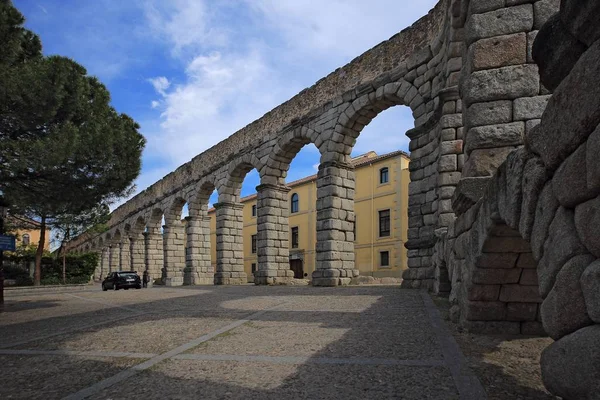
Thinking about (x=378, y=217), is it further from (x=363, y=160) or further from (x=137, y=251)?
(x=137, y=251)

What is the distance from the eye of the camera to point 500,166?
10.2 feet

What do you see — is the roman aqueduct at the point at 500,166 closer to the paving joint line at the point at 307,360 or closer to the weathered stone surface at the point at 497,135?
the weathered stone surface at the point at 497,135

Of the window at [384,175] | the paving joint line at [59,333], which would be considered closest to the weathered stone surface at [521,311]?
the paving joint line at [59,333]

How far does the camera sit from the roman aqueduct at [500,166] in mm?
1923

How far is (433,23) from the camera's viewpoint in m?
11.7

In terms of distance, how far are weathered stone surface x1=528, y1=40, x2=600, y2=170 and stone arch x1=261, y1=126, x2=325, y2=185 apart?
14.4 metres

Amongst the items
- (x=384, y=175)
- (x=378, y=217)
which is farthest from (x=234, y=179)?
(x=384, y=175)

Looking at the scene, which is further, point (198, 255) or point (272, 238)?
point (198, 255)

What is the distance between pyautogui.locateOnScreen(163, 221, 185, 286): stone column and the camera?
2528cm

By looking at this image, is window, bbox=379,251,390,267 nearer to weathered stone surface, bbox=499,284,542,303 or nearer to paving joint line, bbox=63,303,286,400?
paving joint line, bbox=63,303,286,400

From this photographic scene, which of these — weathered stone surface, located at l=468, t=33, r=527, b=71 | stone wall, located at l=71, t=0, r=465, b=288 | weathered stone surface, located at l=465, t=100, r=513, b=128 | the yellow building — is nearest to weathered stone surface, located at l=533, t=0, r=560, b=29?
weathered stone surface, located at l=468, t=33, r=527, b=71

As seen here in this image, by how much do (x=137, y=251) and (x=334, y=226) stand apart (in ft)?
81.4

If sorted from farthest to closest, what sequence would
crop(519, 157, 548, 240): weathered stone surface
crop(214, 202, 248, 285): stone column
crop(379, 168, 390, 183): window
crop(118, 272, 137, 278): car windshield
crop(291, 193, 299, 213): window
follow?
crop(291, 193, 299, 213): window, crop(379, 168, 390, 183): window, crop(118, 272, 137, 278): car windshield, crop(214, 202, 248, 285): stone column, crop(519, 157, 548, 240): weathered stone surface

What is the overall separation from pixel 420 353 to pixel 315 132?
12073mm
